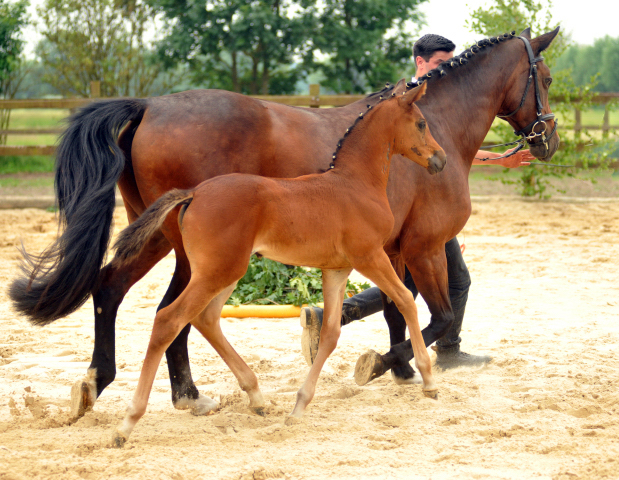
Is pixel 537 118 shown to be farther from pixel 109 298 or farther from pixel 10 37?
pixel 10 37

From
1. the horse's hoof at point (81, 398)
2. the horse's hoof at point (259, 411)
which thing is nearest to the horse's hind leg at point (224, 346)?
the horse's hoof at point (259, 411)

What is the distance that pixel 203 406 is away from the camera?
3.27 meters

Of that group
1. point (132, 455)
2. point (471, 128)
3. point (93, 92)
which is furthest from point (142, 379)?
point (93, 92)

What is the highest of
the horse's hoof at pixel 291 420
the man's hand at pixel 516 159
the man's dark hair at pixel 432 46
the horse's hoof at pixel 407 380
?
the man's dark hair at pixel 432 46

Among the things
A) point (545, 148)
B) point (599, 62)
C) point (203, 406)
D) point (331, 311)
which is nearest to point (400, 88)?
point (331, 311)

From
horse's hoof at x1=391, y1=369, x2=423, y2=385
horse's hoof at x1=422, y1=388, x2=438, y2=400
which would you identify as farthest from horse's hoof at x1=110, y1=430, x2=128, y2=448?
horse's hoof at x1=391, y1=369, x2=423, y2=385

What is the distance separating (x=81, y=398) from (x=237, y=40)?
1448 centimetres

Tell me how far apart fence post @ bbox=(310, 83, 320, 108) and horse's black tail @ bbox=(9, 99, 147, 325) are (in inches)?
340

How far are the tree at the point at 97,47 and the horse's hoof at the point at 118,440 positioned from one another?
51.6 feet

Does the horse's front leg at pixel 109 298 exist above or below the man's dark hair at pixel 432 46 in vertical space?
below

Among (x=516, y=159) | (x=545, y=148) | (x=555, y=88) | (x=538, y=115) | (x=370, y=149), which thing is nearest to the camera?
(x=370, y=149)

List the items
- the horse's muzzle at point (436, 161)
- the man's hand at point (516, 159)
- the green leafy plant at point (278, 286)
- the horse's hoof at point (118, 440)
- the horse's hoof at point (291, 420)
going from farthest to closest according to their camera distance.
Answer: the green leafy plant at point (278, 286) → the man's hand at point (516, 159) → the horse's muzzle at point (436, 161) → the horse's hoof at point (291, 420) → the horse's hoof at point (118, 440)

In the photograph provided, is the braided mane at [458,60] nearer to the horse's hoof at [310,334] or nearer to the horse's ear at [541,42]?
the horse's ear at [541,42]

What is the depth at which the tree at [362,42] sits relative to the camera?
16.8 meters
